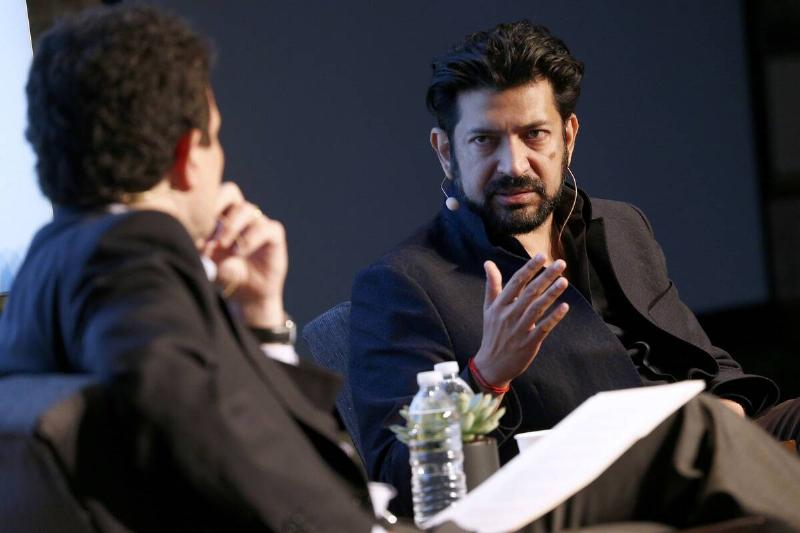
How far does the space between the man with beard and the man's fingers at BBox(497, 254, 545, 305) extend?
4 centimetres

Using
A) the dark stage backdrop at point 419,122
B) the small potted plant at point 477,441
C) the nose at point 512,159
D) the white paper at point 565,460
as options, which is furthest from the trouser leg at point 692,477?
the dark stage backdrop at point 419,122

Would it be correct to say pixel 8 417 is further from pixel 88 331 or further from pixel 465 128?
pixel 465 128

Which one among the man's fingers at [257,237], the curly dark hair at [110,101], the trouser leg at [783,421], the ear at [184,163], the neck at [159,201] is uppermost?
the curly dark hair at [110,101]

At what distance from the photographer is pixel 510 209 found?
286 cm

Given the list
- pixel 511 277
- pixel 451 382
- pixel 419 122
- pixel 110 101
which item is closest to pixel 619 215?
pixel 511 277

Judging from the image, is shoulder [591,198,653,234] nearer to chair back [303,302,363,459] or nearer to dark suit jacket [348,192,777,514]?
dark suit jacket [348,192,777,514]

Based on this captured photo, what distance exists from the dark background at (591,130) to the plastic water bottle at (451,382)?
3169mm

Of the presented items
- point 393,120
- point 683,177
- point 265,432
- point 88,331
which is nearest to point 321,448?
point 265,432

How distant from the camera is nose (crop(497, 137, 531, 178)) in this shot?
9.42 ft

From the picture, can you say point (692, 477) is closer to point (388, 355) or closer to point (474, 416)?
point (474, 416)

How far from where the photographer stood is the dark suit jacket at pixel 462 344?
2611mm

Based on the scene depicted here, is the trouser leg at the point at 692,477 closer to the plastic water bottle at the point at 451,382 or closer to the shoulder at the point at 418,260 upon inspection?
the plastic water bottle at the point at 451,382

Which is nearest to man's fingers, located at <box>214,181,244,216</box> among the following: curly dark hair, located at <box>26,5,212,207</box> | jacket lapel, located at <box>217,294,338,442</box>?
curly dark hair, located at <box>26,5,212,207</box>

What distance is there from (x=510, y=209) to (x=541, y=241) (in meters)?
0.15
